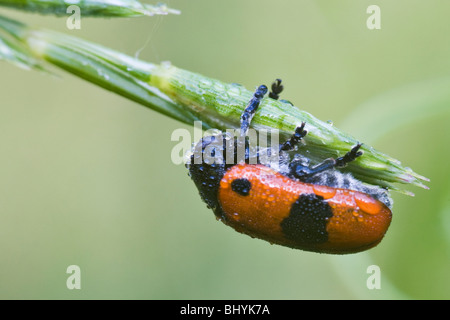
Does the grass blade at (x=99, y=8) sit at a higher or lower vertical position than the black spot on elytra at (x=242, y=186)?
higher

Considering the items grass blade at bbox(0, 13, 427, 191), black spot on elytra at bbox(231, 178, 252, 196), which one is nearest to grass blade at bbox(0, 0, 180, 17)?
grass blade at bbox(0, 13, 427, 191)

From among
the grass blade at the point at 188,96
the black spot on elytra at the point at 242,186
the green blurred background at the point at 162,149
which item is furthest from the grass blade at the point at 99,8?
the green blurred background at the point at 162,149

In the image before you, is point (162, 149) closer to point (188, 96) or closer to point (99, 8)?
point (188, 96)

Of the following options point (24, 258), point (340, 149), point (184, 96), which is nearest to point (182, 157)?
point (184, 96)

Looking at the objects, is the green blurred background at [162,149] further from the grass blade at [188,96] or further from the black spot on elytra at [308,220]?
the grass blade at [188,96]

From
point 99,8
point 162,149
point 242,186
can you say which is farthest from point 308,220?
point 162,149
